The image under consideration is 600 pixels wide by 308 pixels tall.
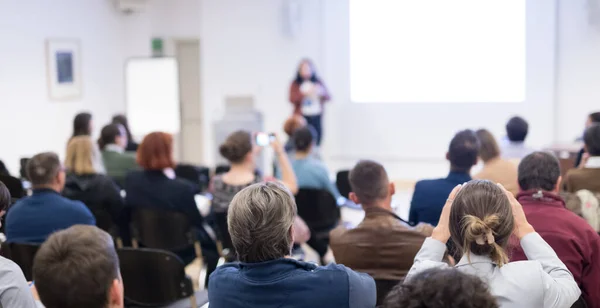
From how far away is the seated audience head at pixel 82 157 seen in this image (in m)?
5.07

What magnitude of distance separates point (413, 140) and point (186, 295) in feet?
21.0

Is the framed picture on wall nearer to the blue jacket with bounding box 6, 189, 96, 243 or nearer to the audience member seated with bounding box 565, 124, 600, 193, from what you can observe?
the blue jacket with bounding box 6, 189, 96, 243

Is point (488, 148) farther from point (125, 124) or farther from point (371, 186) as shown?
point (125, 124)

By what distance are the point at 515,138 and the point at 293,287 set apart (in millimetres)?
3828

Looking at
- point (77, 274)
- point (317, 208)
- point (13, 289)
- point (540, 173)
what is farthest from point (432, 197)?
point (77, 274)

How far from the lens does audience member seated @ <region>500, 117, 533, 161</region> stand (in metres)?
5.57

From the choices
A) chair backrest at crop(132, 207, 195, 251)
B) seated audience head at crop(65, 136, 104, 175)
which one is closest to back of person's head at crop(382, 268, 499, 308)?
chair backrest at crop(132, 207, 195, 251)

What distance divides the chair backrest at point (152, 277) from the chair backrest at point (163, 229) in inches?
46.3

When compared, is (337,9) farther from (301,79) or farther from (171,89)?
(171,89)

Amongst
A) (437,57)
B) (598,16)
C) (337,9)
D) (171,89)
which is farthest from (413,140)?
(171,89)

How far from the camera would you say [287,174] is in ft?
16.4

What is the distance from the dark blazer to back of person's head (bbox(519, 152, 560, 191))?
2.23 m

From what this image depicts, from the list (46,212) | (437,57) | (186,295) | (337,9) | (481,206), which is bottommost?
(186,295)

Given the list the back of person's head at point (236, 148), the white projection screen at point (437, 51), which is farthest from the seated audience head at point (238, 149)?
the white projection screen at point (437, 51)
